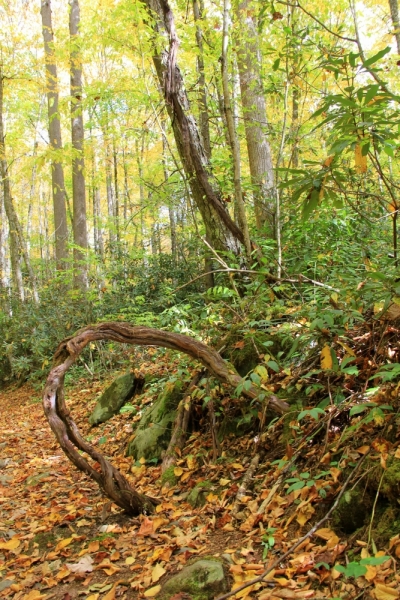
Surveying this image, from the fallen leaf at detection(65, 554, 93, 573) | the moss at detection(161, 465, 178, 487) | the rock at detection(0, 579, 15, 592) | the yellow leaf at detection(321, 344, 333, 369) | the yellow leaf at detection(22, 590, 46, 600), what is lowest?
the rock at detection(0, 579, 15, 592)

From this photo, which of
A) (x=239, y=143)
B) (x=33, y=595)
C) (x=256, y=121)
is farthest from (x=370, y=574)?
(x=239, y=143)

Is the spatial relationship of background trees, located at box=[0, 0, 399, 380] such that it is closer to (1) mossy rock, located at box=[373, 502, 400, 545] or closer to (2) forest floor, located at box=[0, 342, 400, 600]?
(1) mossy rock, located at box=[373, 502, 400, 545]

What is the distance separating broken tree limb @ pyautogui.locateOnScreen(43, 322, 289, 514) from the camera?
297cm

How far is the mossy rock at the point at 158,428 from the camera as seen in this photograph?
14.5 ft

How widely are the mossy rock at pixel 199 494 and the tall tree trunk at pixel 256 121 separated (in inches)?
162

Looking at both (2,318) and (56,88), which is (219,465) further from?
(56,88)

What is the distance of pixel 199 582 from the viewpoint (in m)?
2.23

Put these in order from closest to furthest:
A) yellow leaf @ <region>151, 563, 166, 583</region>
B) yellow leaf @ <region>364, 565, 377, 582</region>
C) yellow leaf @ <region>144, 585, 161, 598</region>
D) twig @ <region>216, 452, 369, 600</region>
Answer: yellow leaf @ <region>364, 565, 377, 582</region> → twig @ <region>216, 452, 369, 600</region> → yellow leaf @ <region>144, 585, 161, 598</region> → yellow leaf @ <region>151, 563, 166, 583</region>

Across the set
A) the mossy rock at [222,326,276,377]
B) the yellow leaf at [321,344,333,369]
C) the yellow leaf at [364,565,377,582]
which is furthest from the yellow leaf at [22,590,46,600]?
the mossy rock at [222,326,276,377]

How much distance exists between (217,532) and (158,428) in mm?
1846

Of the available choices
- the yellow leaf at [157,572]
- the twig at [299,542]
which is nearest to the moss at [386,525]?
the twig at [299,542]

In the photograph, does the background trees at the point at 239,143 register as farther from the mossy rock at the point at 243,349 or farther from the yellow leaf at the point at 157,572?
the yellow leaf at the point at 157,572

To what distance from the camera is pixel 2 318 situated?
1131 cm

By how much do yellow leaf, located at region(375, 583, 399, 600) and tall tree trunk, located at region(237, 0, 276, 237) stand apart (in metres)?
5.23
